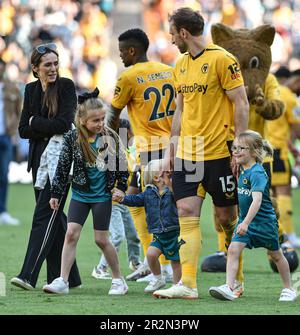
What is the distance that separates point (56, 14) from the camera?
32844mm

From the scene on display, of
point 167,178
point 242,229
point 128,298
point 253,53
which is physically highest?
point 253,53

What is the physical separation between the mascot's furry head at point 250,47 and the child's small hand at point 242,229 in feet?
8.15

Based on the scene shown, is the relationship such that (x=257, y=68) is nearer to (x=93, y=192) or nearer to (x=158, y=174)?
(x=158, y=174)

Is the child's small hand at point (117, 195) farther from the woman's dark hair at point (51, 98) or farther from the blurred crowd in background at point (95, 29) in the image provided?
the blurred crowd in background at point (95, 29)

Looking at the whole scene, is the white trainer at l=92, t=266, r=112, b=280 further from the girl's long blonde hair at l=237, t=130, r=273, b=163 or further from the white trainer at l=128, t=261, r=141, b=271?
the girl's long blonde hair at l=237, t=130, r=273, b=163

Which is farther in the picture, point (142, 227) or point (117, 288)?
point (142, 227)

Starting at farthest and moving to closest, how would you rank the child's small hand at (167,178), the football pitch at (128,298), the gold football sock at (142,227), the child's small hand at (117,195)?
1. the gold football sock at (142,227)
2. the child's small hand at (167,178)
3. the child's small hand at (117,195)
4. the football pitch at (128,298)

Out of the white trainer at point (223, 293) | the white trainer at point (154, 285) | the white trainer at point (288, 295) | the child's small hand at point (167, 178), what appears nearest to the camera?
the white trainer at point (223, 293)

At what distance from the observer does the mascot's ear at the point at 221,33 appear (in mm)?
11023

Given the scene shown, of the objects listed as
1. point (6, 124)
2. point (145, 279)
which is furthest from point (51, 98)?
point (6, 124)

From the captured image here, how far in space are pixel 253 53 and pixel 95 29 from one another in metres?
23.5

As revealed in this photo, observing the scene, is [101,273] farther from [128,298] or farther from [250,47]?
[250,47]

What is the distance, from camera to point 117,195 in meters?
9.13

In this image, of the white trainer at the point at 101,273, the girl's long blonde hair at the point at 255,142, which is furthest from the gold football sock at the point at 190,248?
the white trainer at the point at 101,273
